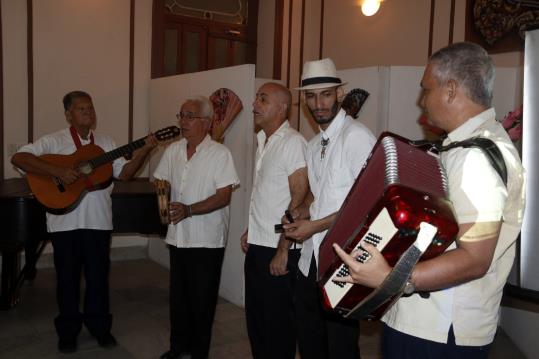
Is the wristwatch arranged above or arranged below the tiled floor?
above

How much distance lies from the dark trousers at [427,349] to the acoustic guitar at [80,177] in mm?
2089

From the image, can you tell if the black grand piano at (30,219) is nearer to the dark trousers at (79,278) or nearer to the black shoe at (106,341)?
the dark trousers at (79,278)

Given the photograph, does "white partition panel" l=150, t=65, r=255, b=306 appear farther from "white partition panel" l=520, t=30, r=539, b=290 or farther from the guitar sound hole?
"white partition panel" l=520, t=30, r=539, b=290

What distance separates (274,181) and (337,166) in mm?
549

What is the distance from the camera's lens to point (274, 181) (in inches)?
104

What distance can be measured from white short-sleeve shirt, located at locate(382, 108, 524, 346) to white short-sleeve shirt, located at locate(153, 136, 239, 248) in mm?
1670

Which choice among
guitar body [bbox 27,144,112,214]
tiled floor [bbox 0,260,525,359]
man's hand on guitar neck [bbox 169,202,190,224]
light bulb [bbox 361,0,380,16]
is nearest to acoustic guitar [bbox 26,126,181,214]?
guitar body [bbox 27,144,112,214]

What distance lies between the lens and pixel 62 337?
327 cm

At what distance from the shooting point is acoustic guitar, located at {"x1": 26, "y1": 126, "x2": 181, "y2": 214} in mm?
3127

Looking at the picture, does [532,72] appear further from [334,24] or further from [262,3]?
[262,3]

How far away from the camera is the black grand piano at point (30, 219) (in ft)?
10.8

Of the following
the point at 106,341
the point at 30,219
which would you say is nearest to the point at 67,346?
the point at 106,341

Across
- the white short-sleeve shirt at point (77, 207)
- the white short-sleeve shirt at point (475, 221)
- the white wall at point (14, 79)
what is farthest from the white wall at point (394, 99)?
the white wall at point (14, 79)

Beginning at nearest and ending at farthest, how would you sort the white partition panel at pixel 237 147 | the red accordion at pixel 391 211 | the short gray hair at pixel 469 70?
the red accordion at pixel 391 211 < the short gray hair at pixel 469 70 < the white partition panel at pixel 237 147
